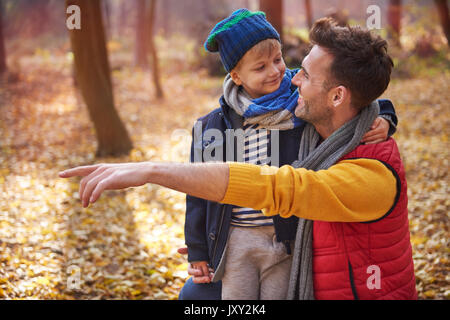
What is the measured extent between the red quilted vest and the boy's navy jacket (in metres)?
0.24

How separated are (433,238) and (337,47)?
412 cm

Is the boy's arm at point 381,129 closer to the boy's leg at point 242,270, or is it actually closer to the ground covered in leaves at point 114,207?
the boy's leg at point 242,270

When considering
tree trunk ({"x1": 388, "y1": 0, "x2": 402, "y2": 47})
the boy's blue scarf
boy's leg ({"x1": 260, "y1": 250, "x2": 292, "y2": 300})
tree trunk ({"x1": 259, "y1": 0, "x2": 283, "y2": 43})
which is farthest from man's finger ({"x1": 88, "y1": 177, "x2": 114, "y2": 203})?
tree trunk ({"x1": 388, "y1": 0, "x2": 402, "y2": 47})

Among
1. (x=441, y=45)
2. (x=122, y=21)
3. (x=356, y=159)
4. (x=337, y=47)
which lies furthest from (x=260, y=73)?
(x=122, y=21)

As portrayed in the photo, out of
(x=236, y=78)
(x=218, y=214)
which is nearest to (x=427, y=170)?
(x=236, y=78)

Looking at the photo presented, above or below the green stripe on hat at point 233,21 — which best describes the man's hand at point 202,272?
below

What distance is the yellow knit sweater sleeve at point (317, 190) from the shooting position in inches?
67.3

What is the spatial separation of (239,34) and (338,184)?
112cm

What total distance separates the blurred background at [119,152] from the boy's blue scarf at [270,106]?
66 cm

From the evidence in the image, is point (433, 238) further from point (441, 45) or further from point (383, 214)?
point (441, 45)

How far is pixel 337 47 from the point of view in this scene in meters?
2.05

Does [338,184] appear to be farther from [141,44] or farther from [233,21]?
[141,44]

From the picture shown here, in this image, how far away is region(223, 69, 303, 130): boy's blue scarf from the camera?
2254 mm

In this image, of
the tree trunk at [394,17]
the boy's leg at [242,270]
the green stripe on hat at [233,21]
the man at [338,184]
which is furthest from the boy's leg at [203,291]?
the tree trunk at [394,17]
